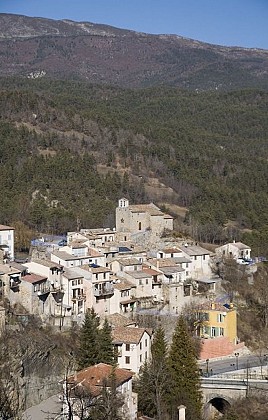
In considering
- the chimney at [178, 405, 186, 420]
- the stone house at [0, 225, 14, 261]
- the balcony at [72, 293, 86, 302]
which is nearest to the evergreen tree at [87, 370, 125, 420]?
the chimney at [178, 405, 186, 420]

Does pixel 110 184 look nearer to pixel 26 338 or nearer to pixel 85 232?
pixel 85 232

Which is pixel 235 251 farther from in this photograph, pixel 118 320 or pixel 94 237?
pixel 118 320

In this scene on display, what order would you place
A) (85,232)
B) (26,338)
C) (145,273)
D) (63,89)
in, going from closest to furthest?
(26,338) < (145,273) < (85,232) < (63,89)

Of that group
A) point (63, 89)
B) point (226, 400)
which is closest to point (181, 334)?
point (226, 400)

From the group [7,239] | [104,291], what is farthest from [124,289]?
[7,239]

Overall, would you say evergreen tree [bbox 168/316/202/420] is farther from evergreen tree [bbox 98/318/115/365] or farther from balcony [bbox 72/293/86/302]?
balcony [bbox 72/293/86/302]

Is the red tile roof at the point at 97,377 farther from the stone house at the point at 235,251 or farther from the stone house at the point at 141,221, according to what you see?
the stone house at the point at 141,221
